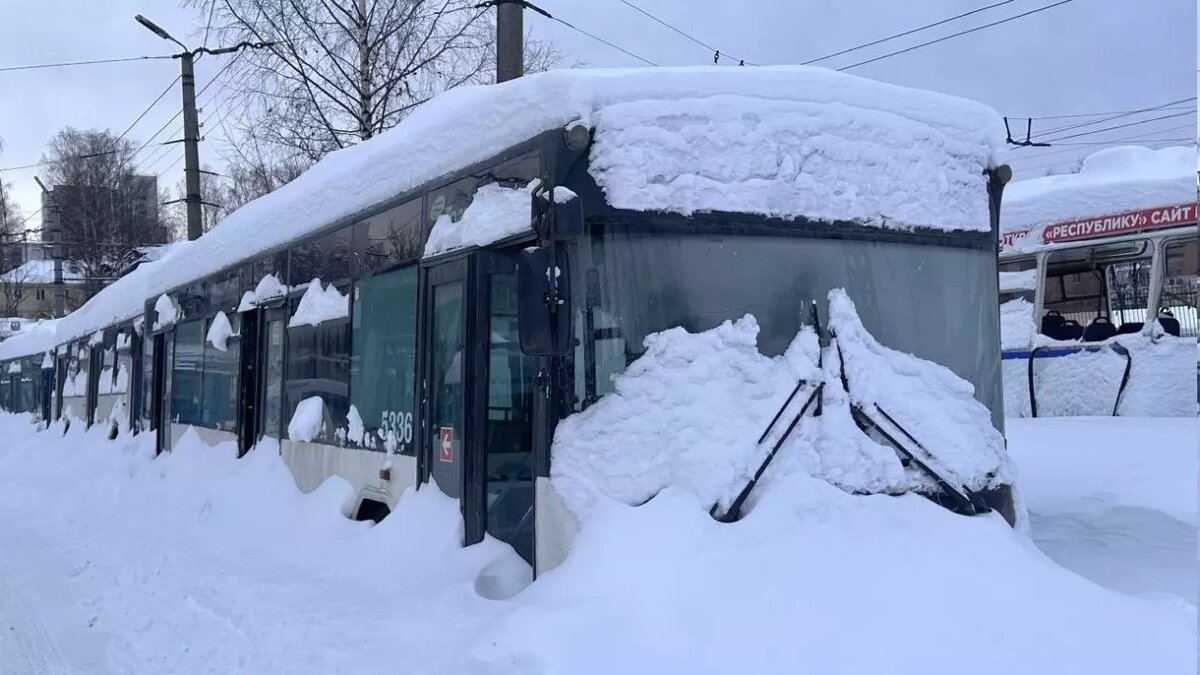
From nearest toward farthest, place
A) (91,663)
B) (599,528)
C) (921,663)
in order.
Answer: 1. (921,663)
2. (599,528)
3. (91,663)

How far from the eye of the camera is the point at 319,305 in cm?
793

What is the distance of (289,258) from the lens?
28.8 ft

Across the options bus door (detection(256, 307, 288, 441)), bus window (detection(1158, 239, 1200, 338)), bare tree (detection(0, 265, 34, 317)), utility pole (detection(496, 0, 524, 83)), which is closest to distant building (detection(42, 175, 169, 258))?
bare tree (detection(0, 265, 34, 317))

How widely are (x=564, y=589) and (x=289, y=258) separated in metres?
5.37

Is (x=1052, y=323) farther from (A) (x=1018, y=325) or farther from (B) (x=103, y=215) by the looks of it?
(B) (x=103, y=215)

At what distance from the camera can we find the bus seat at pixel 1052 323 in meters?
11.8

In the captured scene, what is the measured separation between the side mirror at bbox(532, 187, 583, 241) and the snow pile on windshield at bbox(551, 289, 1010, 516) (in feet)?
2.03

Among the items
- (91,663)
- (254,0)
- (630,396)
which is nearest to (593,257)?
(630,396)

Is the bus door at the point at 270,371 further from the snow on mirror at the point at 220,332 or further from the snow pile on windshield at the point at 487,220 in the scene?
the snow pile on windshield at the point at 487,220

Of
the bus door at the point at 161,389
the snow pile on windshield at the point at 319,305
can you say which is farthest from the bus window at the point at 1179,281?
the bus door at the point at 161,389

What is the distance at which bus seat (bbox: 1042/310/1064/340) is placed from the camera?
464 inches

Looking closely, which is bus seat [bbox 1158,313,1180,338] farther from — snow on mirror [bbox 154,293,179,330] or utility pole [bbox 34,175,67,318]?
utility pole [bbox 34,175,67,318]

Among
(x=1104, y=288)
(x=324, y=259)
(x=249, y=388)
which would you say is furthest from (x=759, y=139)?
(x=1104, y=288)

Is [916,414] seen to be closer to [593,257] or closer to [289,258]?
[593,257]
